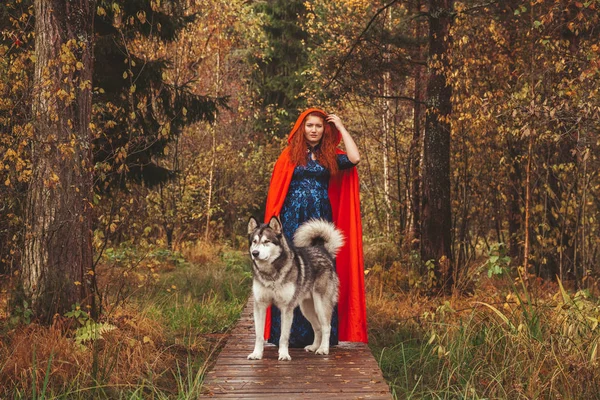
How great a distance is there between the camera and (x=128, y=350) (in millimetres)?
5801

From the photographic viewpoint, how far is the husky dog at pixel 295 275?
5.57 m

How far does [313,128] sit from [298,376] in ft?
7.88

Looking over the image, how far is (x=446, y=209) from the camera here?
9.62 m

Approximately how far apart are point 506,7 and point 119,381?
24.6 feet

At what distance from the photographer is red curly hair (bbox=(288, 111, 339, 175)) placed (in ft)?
21.2

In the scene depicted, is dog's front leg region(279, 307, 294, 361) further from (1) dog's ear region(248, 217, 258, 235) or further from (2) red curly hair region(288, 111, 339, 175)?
(2) red curly hair region(288, 111, 339, 175)

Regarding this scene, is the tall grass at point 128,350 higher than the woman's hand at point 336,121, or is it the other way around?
the woman's hand at point 336,121

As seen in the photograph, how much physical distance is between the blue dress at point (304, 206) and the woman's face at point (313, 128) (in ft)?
0.63

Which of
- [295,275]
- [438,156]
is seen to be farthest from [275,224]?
[438,156]

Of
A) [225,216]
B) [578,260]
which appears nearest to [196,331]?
[578,260]

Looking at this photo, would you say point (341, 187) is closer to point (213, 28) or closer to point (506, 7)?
point (506, 7)

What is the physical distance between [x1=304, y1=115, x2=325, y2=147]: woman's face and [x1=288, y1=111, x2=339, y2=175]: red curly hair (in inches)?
1.2

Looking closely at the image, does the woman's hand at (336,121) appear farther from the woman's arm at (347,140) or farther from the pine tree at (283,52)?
the pine tree at (283,52)

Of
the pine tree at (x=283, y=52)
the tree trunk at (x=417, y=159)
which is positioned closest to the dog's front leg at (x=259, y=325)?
the tree trunk at (x=417, y=159)
